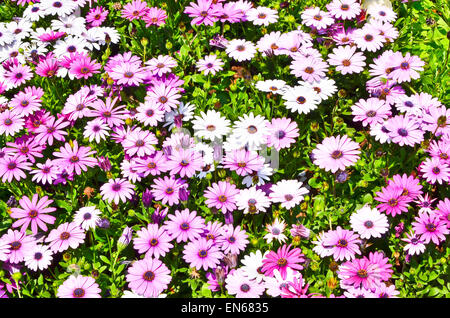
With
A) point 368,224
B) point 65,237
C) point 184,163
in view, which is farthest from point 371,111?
point 65,237

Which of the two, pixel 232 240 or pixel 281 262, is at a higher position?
pixel 232 240

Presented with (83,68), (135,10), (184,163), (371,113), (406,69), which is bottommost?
(184,163)

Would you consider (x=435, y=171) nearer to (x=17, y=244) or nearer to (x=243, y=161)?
(x=243, y=161)

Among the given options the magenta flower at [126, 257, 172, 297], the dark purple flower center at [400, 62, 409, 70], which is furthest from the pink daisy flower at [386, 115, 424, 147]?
the magenta flower at [126, 257, 172, 297]

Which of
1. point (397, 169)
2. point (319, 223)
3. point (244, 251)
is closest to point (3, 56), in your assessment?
point (244, 251)

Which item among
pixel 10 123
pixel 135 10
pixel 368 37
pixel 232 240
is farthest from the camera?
pixel 135 10

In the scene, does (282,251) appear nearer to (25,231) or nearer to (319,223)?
(319,223)

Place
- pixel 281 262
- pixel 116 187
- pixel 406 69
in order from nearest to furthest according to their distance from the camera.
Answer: pixel 281 262, pixel 116 187, pixel 406 69
